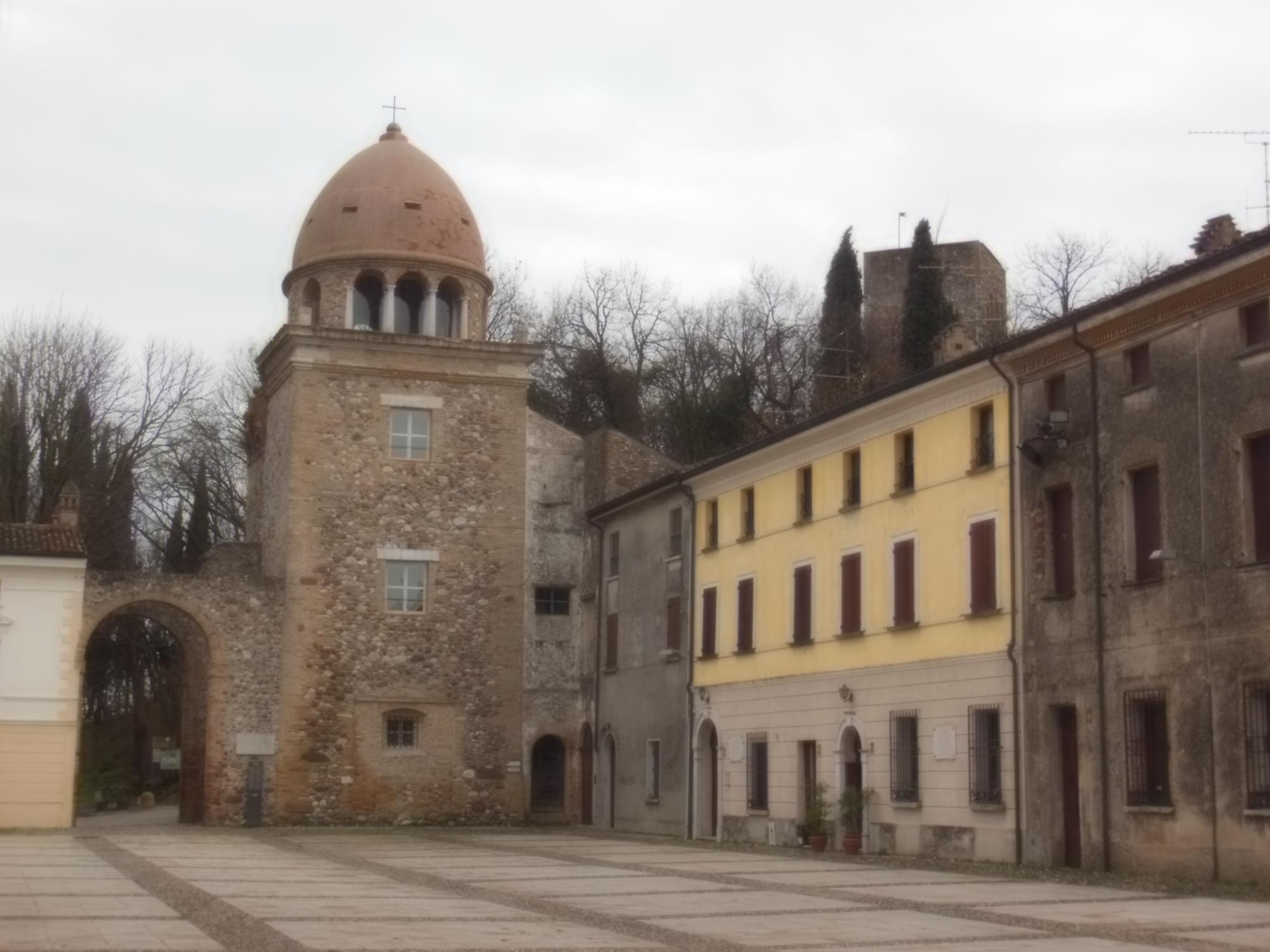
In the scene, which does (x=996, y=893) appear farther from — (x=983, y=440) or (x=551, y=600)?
(x=551, y=600)

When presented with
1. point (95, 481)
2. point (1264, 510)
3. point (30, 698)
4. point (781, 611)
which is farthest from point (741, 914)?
point (95, 481)

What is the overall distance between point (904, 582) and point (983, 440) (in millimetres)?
3154

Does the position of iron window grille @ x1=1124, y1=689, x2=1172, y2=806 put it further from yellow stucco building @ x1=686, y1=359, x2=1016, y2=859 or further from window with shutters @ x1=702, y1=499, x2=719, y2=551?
window with shutters @ x1=702, y1=499, x2=719, y2=551

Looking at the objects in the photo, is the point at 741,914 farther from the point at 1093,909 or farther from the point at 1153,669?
the point at 1153,669

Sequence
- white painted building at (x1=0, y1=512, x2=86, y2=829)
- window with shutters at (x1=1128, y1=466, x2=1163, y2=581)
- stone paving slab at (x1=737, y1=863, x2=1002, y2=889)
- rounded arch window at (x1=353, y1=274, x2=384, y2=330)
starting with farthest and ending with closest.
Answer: rounded arch window at (x1=353, y1=274, x2=384, y2=330) → white painted building at (x1=0, y1=512, x2=86, y2=829) → window with shutters at (x1=1128, y1=466, x2=1163, y2=581) → stone paving slab at (x1=737, y1=863, x2=1002, y2=889)

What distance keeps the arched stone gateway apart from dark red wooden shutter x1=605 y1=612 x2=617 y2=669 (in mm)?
7861

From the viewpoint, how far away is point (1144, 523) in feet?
84.8

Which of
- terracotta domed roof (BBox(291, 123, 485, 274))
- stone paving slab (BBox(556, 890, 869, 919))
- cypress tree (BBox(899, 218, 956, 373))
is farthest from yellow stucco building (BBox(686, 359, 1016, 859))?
cypress tree (BBox(899, 218, 956, 373))

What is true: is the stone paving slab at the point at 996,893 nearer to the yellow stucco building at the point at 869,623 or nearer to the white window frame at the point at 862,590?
the yellow stucco building at the point at 869,623

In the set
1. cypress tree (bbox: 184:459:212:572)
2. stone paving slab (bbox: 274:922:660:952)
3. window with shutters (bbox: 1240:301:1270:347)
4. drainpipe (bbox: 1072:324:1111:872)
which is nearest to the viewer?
stone paving slab (bbox: 274:922:660:952)

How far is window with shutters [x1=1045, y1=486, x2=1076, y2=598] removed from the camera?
89.7 ft

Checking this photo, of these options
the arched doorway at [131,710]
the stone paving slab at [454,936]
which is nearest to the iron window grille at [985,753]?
the stone paving slab at [454,936]

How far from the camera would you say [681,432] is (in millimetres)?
61875

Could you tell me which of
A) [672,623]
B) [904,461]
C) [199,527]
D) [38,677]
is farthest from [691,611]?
[199,527]
